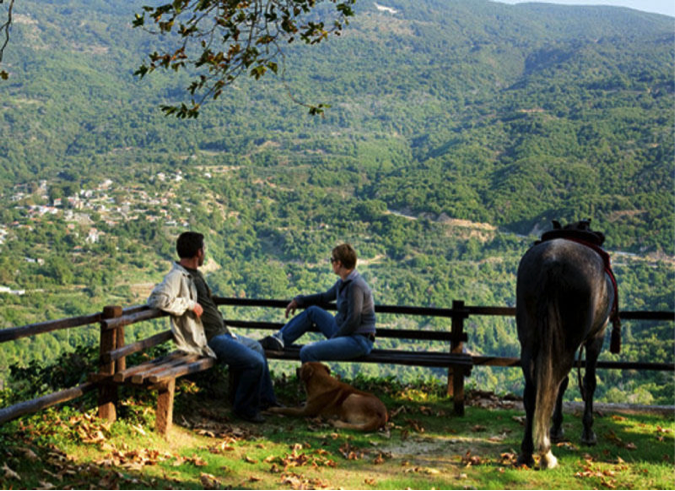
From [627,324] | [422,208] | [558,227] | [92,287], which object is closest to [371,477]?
[558,227]

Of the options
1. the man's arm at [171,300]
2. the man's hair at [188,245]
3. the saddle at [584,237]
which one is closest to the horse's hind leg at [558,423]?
the saddle at [584,237]

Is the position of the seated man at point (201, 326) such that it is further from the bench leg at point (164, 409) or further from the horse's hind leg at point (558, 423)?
the horse's hind leg at point (558, 423)

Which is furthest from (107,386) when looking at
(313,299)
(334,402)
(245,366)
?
(313,299)

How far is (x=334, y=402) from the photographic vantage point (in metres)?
5.66

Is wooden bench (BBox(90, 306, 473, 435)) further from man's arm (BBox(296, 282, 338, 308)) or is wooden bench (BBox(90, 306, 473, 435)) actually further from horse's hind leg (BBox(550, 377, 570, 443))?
horse's hind leg (BBox(550, 377, 570, 443))

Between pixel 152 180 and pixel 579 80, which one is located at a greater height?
pixel 579 80

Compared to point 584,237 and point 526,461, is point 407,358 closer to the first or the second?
point 526,461

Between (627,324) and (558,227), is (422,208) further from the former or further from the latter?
(558,227)

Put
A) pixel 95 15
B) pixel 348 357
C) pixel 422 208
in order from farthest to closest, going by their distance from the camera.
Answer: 1. pixel 95 15
2. pixel 422 208
3. pixel 348 357

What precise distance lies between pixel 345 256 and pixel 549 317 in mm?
2010

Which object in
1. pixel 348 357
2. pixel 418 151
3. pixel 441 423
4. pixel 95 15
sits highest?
pixel 95 15

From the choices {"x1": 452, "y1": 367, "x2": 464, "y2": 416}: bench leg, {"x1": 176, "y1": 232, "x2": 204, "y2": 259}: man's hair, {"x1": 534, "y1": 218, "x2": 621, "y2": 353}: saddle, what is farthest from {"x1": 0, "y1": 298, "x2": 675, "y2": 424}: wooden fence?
{"x1": 534, "y1": 218, "x2": 621, "y2": 353}: saddle

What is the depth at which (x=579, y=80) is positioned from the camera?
135 m

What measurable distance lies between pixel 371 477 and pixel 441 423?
163cm
